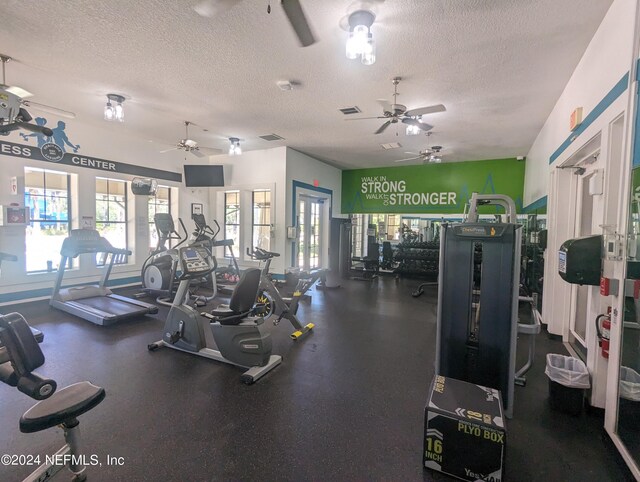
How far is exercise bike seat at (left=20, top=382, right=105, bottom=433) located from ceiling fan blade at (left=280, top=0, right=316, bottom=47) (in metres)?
2.36

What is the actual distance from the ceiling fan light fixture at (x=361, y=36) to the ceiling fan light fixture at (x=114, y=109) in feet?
10.8

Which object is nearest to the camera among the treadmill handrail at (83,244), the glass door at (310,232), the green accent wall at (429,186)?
the treadmill handrail at (83,244)

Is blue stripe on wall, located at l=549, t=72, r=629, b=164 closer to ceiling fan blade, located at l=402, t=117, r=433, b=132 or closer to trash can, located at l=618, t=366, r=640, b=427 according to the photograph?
ceiling fan blade, located at l=402, t=117, r=433, b=132

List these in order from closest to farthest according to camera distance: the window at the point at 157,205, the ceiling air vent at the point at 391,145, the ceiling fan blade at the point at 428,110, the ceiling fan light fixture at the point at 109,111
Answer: the ceiling fan blade at the point at 428,110 < the ceiling fan light fixture at the point at 109,111 < the ceiling air vent at the point at 391,145 < the window at the point at 157,205

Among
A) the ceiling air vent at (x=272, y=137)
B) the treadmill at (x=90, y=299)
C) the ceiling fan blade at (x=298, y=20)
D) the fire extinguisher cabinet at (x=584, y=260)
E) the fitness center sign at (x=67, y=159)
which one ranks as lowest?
the treadmill at (x=90, y=299)

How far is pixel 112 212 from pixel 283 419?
6176 millimetres

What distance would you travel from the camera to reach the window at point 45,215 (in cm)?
536

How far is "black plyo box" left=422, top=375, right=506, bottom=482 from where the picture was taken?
168 cm

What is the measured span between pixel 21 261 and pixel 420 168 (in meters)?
8.82

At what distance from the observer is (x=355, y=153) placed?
24.7ft

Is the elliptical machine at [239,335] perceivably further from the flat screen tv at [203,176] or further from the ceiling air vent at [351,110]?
the flat screen tv at [203,176]

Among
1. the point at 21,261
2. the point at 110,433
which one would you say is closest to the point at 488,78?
the point at 110,433

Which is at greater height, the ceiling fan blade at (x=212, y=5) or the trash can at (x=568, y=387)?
the ceiling fan blade at (x=212, y=5)

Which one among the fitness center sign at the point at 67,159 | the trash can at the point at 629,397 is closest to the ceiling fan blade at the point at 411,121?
the trash can at the point at 629,397
